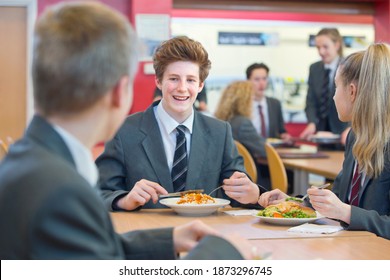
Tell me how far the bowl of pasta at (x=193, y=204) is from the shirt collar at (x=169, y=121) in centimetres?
35

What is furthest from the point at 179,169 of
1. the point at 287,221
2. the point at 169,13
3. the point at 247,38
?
the point at 247,38

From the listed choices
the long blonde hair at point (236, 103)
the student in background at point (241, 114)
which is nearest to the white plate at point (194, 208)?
→ the student in background at point (241, 114)

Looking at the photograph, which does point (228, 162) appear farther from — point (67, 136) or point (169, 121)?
point (67, 136)

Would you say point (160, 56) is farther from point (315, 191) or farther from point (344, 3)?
point (344, 3)

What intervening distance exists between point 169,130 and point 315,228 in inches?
31.7

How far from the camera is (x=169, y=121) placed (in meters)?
2.66

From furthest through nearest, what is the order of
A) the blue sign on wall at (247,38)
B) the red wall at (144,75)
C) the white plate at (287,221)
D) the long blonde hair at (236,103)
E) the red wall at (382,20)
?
the blue sign on wall at (247,38) < the red wall at (382,20) < the red wall at (144,75) < the long blonde hair at (236,103) < the white plate at (287,221)

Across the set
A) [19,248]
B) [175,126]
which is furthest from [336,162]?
[19,248]

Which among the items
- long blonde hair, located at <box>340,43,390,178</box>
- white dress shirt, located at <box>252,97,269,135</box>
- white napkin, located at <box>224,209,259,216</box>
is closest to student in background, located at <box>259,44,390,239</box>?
long blonde hair, located at <box>340,43,390,178</box>

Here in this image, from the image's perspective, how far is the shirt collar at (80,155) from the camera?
1083 mm

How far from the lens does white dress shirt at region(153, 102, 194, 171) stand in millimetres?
2662

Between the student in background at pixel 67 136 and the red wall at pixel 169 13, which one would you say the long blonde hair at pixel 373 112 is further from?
the red wall at pixel 169 13

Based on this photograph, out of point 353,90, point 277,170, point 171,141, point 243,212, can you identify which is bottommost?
point 277,170

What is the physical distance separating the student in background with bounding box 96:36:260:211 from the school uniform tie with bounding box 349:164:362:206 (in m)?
0.44
